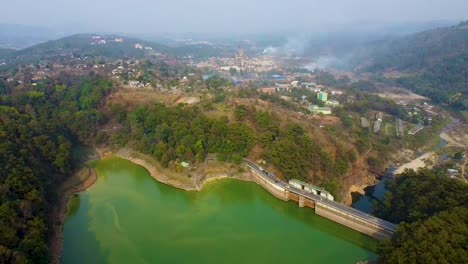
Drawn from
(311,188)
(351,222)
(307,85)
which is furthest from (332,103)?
(351,222)

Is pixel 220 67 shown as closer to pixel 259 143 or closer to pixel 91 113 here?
pixel 91 113

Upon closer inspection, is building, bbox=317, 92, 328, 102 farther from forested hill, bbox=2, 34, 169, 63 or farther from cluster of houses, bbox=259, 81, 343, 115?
forested hill, bbox=2, 34, 169, 63

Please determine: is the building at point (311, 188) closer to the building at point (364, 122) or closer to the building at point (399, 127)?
the building at point (364, 122)

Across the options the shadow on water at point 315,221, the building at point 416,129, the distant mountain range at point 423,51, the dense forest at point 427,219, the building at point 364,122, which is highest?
the distant mountain range at point 423,51

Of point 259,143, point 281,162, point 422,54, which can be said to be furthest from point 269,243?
point 422,54

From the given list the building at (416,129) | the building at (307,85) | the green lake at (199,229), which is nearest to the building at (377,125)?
the building at (416,129)
